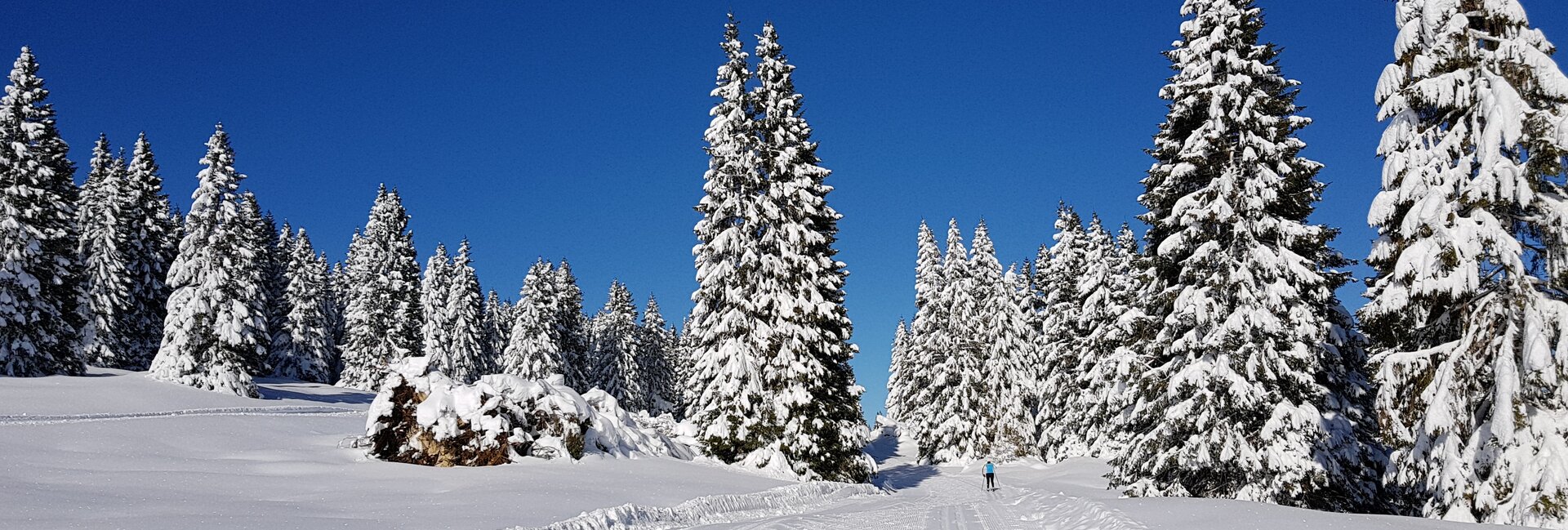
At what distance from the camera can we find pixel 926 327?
5491cm

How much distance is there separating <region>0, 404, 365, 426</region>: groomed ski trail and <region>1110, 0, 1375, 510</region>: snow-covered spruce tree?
2977cm

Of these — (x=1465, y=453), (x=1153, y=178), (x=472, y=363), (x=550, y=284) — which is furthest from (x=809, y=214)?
(x=472, y=363)

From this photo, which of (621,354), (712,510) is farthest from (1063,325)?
(621,354)

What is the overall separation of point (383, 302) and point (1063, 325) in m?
45.8

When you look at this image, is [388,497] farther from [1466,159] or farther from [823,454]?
[1466,159]

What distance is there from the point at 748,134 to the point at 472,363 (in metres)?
41.3

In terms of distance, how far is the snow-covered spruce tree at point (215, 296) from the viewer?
37688 millimetres

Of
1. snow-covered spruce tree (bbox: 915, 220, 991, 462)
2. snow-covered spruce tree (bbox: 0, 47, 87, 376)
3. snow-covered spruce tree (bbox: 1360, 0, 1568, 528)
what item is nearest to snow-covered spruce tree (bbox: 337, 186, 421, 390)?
snow-covered spruce tree (bbox: 0, 47, 87, 376)

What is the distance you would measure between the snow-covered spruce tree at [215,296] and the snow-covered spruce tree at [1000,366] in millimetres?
39950

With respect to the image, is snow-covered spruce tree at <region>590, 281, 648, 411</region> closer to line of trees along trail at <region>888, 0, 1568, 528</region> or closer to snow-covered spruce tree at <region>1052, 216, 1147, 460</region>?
snow-covered spruce tree at <region>1052, 216, 1147, 460</region>

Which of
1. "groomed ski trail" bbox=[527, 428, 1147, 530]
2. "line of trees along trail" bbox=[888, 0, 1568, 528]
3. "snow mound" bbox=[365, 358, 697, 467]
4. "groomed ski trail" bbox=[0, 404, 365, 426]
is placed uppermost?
"line of trees along trail" bbox=[888, 0, 1568, 528]

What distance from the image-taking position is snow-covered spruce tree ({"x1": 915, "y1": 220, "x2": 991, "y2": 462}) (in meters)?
49.9

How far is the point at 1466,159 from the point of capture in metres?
12.8

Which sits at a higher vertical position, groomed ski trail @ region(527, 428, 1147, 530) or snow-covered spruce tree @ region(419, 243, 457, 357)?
snow-covered spruce tree @ region(419, 243, 457, 357)
